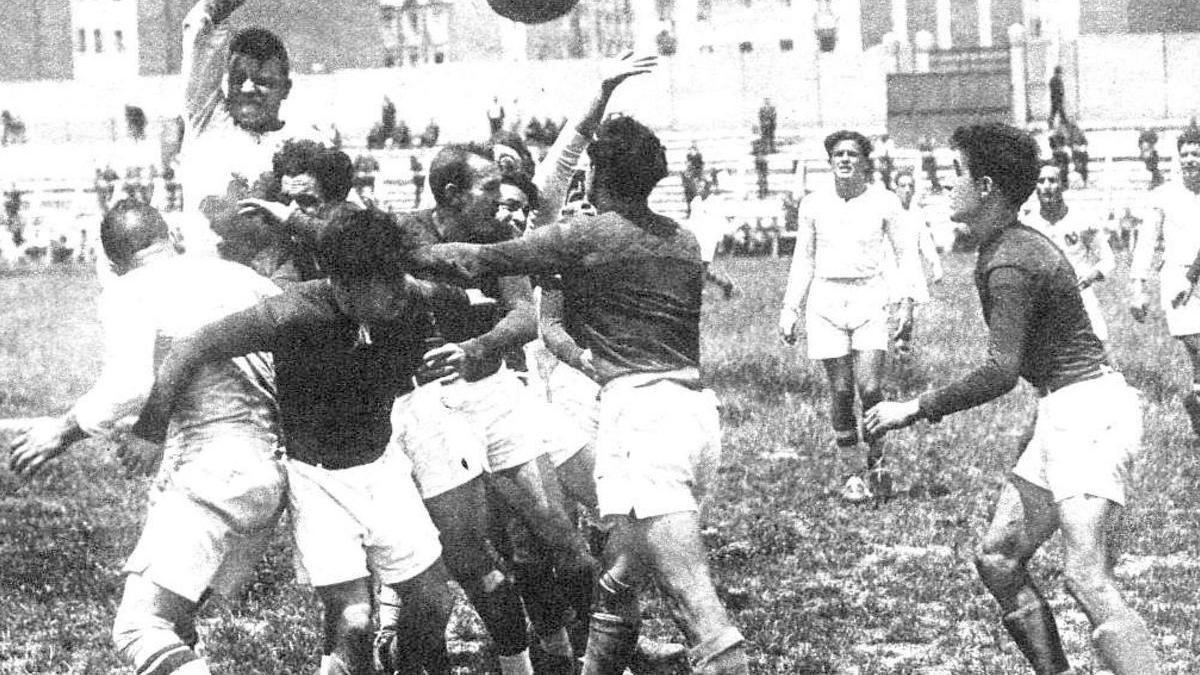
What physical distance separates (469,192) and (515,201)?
1.16 feet

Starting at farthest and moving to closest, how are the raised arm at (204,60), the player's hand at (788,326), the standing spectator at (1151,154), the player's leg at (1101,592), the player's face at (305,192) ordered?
the standing spectator at (1151,154)
the player's hand at (788,326)
the raised arm at (204,60)
the player's face at (305,192)
the player's leg at (1101,592)

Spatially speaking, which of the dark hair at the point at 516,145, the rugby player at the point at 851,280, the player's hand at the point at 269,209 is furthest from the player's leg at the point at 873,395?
the player's hand at the point at 269,209

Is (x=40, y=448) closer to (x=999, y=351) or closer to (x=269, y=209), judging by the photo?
(x=269, y=209)

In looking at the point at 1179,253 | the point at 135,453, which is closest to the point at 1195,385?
the point at 1179,253

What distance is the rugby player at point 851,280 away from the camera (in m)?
11.4

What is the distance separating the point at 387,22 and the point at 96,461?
261 ft

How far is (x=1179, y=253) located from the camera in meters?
12.8

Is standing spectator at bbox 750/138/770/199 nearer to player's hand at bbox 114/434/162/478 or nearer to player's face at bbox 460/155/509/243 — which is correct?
player's face at bbox 460/155/509/243

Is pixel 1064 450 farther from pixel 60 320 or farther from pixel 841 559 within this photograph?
pixel 60 320

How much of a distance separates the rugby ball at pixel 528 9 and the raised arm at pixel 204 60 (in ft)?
6.35

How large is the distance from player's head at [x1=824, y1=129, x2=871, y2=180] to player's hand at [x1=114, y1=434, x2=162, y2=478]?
6.45 metres

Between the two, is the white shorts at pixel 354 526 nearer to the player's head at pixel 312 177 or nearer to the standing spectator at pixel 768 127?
the player's head at pixel 312 177

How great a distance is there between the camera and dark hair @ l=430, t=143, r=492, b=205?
686 centimetres

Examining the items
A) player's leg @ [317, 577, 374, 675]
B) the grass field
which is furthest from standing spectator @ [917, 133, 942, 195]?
player's leg @ [317, 577, 374, 675]
